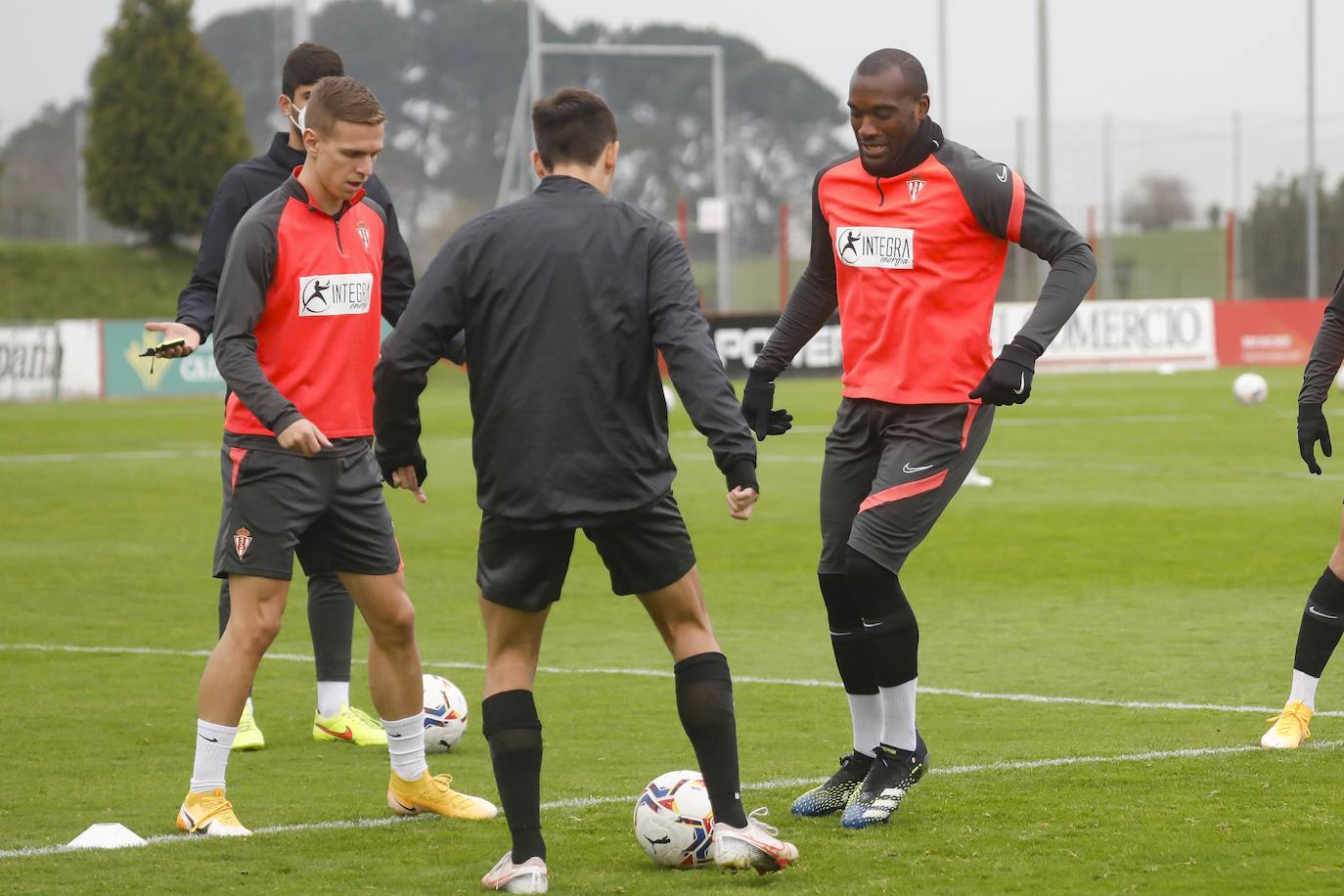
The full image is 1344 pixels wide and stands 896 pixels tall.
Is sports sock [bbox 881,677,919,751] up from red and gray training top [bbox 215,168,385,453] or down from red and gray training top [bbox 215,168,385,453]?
down

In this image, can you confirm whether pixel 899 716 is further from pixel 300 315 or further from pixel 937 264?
pixel 300 315

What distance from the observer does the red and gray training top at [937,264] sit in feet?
18.9

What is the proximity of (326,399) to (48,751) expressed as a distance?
215cm

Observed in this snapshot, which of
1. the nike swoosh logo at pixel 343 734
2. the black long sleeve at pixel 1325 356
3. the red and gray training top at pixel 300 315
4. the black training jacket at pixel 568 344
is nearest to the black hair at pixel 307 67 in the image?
the red and gray training top at pixel 300 315

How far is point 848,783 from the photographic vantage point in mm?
5840

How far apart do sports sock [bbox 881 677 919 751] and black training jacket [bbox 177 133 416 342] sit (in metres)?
2.11

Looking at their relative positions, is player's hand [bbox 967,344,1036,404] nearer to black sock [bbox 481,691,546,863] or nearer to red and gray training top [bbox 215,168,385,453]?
black sock [bbox 481,691,546,863]

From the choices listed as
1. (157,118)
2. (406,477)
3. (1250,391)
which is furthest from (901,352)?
(157,118)

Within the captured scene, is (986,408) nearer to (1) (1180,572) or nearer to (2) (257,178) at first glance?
(2) (257,178)

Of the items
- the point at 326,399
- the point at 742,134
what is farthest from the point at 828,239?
the point at 742,134

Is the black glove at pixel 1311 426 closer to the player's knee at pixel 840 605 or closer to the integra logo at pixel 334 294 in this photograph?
the player's knee at pixel 840 605

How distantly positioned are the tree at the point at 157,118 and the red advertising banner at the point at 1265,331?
78.4 ft

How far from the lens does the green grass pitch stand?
203 inches

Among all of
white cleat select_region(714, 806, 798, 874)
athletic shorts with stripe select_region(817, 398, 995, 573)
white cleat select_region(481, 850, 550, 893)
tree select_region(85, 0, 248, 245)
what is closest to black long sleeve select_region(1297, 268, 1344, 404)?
athletic shorts with stripe select_region(817, 398, 995, 573)
